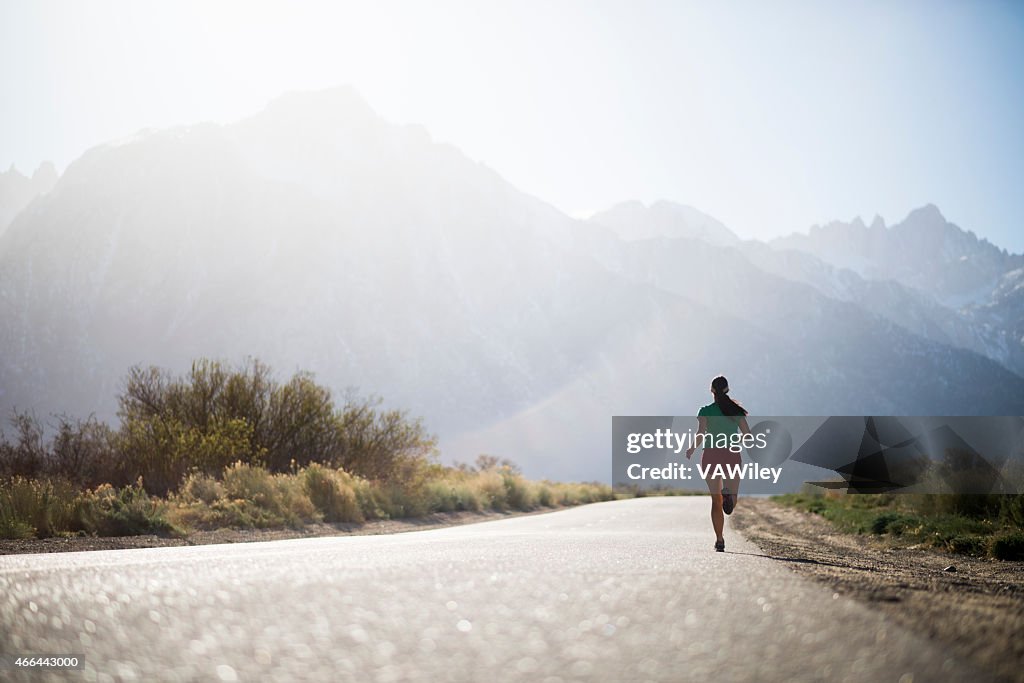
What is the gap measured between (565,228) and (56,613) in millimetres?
169019

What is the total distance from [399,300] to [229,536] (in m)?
112

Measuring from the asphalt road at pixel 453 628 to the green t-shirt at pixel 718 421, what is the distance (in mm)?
4793

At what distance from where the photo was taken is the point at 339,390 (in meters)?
101

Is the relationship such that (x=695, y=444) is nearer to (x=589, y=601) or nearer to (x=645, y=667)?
(x=589, y=601)

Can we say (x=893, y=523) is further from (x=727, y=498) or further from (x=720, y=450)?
(x=720, y=450)

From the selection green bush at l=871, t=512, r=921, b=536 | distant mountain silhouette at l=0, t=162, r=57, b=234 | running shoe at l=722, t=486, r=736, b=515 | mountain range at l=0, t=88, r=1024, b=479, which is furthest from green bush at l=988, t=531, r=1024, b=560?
distant mountain silhouette at l=0, t=162, r=57, b=234

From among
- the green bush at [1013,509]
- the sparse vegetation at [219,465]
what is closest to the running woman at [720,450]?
the green bush at [1013,509]

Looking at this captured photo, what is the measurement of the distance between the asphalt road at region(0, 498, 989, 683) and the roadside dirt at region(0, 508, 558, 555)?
681 cm

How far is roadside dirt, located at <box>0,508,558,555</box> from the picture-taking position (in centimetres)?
998

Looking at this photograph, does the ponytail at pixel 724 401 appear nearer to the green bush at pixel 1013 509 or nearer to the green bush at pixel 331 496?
the green bush at pixel 1013 509

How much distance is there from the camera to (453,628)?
258cm

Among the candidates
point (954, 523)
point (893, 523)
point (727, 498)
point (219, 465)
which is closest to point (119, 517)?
point (219, 465)

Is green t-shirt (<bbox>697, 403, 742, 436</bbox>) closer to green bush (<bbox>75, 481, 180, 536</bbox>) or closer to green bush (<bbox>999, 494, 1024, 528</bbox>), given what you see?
green bush (<bbox>999, 494, 1024, 528</bbox>)

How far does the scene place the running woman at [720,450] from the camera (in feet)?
28.9
